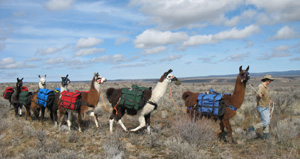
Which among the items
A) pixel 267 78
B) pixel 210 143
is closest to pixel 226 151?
pixel 210 143

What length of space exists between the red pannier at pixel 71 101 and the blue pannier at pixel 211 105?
4.49m

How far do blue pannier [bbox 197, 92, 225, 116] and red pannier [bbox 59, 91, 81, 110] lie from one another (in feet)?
14.7

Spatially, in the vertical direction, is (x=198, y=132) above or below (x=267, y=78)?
below

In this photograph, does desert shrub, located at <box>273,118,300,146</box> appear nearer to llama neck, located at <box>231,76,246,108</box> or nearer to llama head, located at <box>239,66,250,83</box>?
llama neck, located at <box>231,76,246,108</box>

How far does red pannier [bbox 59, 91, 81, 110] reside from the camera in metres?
8.12

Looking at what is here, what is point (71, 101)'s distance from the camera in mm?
8148

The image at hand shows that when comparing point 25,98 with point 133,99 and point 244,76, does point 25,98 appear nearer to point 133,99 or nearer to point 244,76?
point 133,99

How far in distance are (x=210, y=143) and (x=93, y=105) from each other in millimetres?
4372

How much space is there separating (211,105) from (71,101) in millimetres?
5095

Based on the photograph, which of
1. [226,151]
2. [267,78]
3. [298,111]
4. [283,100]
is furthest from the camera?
[283,100]

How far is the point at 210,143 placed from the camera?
6496mm

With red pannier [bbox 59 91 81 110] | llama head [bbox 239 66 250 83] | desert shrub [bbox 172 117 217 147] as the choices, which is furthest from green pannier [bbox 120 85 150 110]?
llama head [bbox 239 66 250 83]

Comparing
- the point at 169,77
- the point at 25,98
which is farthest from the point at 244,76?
the point at 25,98

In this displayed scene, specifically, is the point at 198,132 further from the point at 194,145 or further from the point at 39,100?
the point at 39,100
